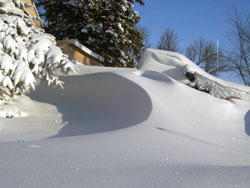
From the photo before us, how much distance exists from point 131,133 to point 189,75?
4066mm

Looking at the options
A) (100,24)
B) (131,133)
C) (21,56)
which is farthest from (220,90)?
(100,24)

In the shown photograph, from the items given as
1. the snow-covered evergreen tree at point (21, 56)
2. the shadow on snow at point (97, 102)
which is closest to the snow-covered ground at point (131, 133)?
the shadow on snow at point (97, 102)

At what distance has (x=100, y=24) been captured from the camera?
39.5ft

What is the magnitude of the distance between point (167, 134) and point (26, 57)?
3.12 metres

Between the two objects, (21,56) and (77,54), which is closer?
(21,56)

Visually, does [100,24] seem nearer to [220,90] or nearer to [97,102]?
[97,102]

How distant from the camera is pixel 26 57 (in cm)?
425

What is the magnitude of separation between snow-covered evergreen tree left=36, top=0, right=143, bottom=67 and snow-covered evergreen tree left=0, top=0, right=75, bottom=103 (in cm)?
748

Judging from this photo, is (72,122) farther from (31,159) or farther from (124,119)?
(31,159)

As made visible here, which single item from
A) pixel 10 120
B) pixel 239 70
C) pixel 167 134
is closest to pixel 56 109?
pixel 10 120

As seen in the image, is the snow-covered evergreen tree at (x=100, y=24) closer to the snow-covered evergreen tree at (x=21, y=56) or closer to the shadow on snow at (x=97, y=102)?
the shadow on snow at (x=97, y=102)

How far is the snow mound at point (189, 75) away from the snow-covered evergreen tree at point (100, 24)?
16.3ft

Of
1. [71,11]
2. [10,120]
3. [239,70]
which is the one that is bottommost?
[10,120]

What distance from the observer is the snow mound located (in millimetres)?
6273
